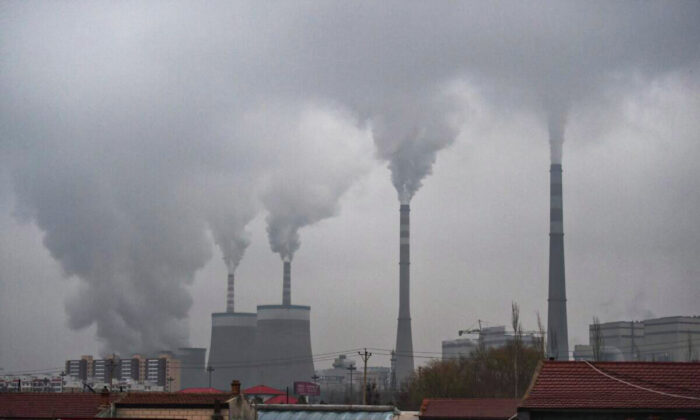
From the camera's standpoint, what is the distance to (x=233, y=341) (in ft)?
382

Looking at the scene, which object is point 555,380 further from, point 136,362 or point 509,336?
point 136,362

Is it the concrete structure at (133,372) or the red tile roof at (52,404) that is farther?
the concrete structure at (133,372)

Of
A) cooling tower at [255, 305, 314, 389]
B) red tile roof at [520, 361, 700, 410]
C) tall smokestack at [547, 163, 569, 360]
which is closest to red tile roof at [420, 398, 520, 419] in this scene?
red tile roof at [520, 361, 700, 410]

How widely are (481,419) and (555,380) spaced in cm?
1880

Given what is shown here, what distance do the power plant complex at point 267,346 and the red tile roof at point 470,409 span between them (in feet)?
233

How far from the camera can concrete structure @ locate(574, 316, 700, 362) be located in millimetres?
99625

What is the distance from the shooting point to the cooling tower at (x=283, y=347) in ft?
365

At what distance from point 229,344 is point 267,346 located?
6.15 metres

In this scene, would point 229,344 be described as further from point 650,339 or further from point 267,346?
point 650,339

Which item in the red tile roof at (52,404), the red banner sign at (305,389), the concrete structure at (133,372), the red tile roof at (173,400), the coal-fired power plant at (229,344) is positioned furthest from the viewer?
the concrete structure at (133,372)

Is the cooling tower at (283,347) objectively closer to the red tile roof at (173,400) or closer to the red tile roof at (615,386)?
the red tile roof at (173,400)

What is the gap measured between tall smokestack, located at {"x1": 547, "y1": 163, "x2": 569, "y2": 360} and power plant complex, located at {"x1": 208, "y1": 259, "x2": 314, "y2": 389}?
112 feet

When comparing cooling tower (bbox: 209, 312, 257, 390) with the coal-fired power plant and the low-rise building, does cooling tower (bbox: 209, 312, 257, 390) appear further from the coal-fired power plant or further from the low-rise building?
the low-rise building

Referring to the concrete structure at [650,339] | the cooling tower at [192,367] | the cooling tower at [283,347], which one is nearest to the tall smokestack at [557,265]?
the concrete structure at [650,339]
